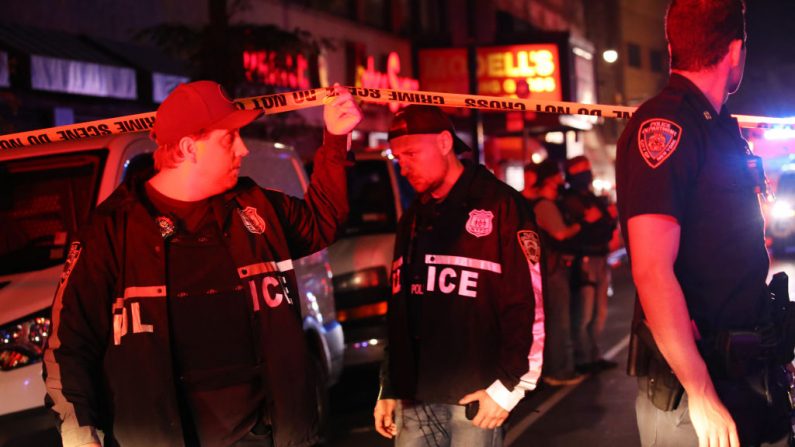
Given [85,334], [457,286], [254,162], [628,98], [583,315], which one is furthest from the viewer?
[628,98]

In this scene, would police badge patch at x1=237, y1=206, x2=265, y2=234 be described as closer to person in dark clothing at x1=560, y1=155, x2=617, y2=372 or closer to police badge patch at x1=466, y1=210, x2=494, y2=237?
police badge patch at x1=466, y1=210, x2=494, y2=237

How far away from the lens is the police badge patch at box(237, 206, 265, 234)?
3375 millimetres

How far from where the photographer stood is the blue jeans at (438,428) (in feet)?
12.9

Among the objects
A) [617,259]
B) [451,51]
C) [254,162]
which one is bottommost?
[617,259]

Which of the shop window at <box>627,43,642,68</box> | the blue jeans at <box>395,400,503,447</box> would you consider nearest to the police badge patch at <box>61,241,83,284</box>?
the blue jeans at <box>395,400,503,447</box>

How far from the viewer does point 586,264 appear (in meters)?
10.3

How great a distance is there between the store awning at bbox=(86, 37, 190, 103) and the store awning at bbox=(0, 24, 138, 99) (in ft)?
0.90

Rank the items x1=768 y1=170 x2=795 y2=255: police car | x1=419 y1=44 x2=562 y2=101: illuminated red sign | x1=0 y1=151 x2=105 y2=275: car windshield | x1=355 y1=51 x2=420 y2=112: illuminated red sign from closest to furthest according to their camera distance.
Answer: x1=0 y1=151 x2=105 y2=275: car windshield
x1=768 y1=170 x2=795 y2=255: police car
x1=355 y1=51 x2=420 y2=112: illuminated red sign
x1=419 y1=44 x2=562 y2=101: illuminated red sign

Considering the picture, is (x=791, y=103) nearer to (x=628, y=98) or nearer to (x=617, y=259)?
(x=617, y=259)

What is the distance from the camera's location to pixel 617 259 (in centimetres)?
2381

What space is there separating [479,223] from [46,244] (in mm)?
3023

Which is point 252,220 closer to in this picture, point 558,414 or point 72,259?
point 72,259

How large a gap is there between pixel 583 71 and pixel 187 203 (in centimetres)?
3211

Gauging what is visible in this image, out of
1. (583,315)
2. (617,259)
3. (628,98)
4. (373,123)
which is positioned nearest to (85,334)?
(583,315)
